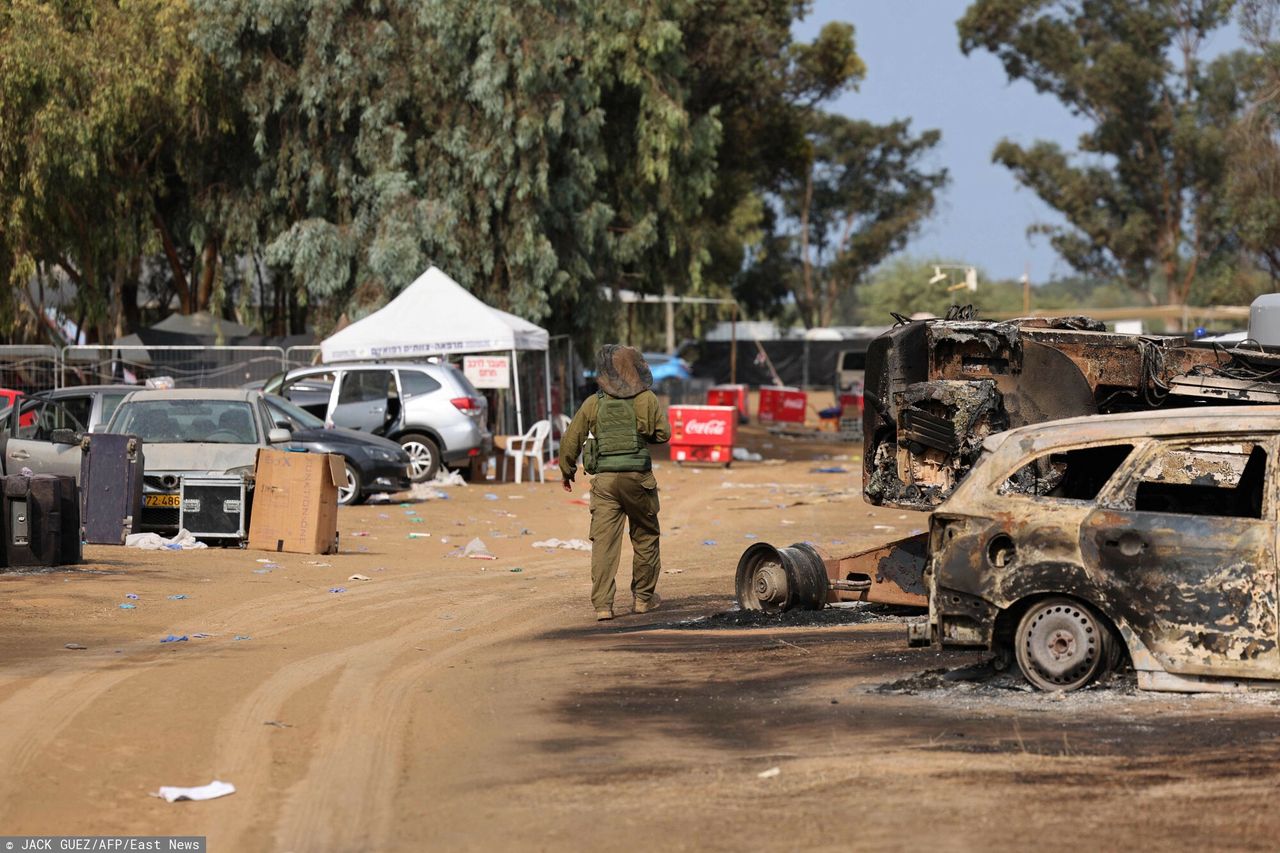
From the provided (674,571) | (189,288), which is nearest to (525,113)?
(189,288)

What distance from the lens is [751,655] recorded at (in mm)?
10109

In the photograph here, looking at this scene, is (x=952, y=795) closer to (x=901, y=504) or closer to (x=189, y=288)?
(x=901, y=504)

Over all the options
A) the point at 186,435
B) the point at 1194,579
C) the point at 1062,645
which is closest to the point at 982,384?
the point at 1062,645

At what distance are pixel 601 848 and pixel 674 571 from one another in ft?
30.8

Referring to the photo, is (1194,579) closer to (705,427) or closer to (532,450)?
(532,450)

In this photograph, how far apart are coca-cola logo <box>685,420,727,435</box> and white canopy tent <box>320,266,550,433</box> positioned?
14.3 ft

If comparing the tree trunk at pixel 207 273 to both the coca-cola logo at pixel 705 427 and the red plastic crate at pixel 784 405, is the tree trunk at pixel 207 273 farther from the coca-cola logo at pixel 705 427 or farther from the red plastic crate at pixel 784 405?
the red plastic crate at pixel 784 405

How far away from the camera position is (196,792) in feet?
22.4

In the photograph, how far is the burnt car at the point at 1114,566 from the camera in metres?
7.98

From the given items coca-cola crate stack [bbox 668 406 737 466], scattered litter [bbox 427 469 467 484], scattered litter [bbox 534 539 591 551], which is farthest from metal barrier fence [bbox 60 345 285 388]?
scattered litter [bbox 534 539 591 551]

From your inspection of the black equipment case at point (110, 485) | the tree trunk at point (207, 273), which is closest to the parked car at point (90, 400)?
the black equipment case at point (110, 485)

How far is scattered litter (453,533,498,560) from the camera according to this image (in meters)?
16.6

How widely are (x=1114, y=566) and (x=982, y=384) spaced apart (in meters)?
3.48

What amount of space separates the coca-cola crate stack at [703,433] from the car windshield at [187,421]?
14.4 m
